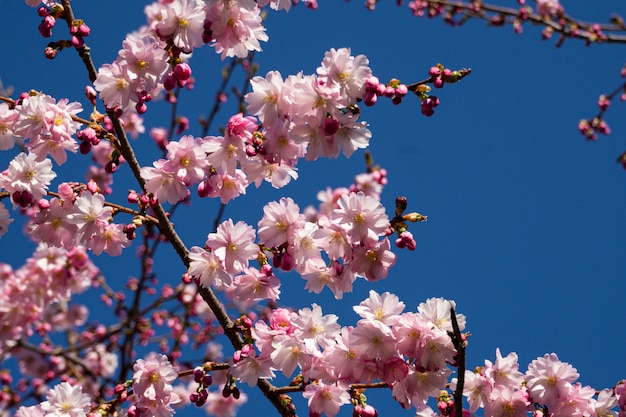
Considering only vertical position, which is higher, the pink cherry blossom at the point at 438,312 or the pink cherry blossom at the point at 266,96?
the pink cherry blossom at the point at 266,96

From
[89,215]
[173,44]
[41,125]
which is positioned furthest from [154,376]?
[173,44]

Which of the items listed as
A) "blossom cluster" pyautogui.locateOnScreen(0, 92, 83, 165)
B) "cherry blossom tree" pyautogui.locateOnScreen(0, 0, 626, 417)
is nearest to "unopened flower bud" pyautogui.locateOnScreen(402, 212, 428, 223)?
"cherry blossom tree" pyautogui.locateOnScreen(0, 0, 626, 417)

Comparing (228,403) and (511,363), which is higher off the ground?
(228,403)

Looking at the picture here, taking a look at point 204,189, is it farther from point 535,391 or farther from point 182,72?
point 535,391

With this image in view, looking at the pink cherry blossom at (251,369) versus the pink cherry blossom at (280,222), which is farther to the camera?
the pink cherry blossom at (280,222)

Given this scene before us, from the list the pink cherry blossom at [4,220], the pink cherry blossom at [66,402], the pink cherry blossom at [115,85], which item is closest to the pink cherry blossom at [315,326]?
the pink cherry blossom at [66,402]

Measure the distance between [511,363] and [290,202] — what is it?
130 centimetres

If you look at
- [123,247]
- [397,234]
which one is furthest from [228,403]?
[397,234]

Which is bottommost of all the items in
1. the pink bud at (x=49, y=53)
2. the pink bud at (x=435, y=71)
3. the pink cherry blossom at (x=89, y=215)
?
the pink cherry blossom at (x=89, y=215)

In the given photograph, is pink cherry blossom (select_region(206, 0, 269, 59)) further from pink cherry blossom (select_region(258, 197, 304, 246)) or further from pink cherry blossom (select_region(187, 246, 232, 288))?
pink cherry blossom (select_region(187, 246, 232, 288))

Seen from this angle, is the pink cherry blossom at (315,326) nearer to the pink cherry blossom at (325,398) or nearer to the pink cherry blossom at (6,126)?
the pink cherry blossom at (325,398)

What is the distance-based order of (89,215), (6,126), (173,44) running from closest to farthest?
(173,44)
(89,215)
(6,126)

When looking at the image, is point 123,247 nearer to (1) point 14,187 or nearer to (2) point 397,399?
(1) point 14,187

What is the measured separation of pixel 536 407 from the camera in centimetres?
276
